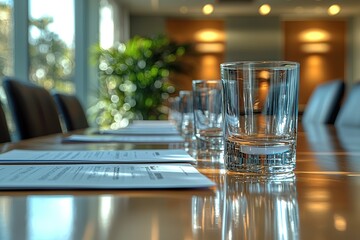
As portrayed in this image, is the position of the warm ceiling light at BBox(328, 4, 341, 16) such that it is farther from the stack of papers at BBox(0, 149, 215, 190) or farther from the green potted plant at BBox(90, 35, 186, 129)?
the stack of papers at BBox(0, 149, 215, 190)

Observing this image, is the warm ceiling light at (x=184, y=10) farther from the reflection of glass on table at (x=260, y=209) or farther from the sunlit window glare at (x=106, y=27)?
the reflection of glass on table at (x=260, y=209)

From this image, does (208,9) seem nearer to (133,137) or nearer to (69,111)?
(69,111)

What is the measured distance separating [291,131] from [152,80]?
495 cm

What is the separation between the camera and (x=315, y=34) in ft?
25.3

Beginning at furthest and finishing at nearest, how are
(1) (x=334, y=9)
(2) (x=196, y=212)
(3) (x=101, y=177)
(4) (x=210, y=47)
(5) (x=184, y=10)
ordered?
(4) (x=210, y=47), (5) (x=184, y=10), (1) (x=334, y=9), (3) (x=101, y=177), (2) (x=196, y=212)

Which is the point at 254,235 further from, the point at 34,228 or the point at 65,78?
the point at 65,78

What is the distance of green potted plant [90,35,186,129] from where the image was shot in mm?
5422

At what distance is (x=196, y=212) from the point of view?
13.2 inches

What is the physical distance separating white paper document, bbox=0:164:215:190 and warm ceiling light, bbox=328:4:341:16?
6928 mm

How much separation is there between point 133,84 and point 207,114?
185 inches

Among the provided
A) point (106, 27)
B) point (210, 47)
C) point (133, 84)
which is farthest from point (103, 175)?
point (210, 47)

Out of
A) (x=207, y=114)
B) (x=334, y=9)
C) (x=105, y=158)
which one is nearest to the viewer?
(x=105, y=158)

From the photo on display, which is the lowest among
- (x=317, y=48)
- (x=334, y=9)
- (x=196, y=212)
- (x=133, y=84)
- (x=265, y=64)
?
(x=196, y=212)

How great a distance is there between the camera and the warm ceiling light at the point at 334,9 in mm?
6946
